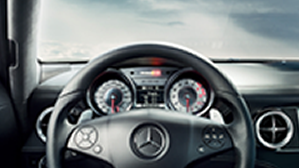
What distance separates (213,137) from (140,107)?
0.57 metres

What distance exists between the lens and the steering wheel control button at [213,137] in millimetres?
1425

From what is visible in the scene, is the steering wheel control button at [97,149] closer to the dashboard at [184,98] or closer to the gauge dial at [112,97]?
the dashboard at [184,98]

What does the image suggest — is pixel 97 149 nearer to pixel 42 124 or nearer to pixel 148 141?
pixel 148 141

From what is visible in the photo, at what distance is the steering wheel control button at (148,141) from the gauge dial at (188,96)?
1.40ft

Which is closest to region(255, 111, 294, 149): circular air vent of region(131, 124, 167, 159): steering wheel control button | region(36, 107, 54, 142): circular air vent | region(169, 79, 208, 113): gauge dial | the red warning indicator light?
region(169, 79, 208, 113): gauge dial

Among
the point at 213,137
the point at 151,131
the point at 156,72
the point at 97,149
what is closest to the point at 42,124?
the point at 156,72

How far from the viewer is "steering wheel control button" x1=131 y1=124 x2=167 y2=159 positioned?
136cm

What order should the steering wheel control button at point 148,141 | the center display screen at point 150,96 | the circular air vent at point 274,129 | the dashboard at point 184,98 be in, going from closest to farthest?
the steering wheel control button at point 148,141
the dashboard at point 184,98
the center display screen at point 150,96
the circular air vent at point 274,129

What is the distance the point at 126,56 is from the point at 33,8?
89 centimetres

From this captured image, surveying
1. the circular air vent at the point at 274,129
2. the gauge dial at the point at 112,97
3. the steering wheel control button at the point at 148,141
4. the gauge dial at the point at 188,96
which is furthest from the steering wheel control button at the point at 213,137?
the circular air vent at the point at 274,129

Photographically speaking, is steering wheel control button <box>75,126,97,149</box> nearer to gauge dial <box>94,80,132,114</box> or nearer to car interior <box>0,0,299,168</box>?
car interior <box>0,0,299,168</box>

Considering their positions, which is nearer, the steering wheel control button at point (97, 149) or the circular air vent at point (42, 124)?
the steering wheel control button at point (97, 149)

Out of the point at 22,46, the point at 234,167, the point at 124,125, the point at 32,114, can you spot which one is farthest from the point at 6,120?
the point at 234,167

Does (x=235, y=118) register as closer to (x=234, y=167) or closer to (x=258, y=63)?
(x=234, y=167)
